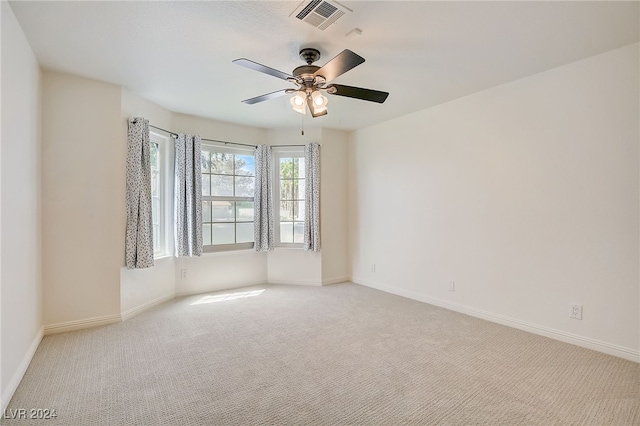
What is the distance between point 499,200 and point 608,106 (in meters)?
1.16

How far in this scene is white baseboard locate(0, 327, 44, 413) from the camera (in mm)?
1964

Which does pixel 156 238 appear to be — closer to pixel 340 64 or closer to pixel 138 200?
pixel 138 200

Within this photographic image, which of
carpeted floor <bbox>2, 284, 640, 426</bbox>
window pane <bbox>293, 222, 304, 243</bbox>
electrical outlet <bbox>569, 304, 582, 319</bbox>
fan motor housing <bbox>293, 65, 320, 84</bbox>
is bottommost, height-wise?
carpeted floor <bbox>2, 284, 640, 426</bbox>

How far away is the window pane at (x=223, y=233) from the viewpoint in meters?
4.74

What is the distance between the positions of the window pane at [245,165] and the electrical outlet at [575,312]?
13.8 ft

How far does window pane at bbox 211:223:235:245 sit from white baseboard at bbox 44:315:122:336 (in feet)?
5.45

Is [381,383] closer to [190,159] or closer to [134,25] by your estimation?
[134,25]

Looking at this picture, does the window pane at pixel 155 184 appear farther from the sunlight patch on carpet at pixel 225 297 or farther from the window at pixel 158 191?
the sunlight patch on carpet at pixel 225 297

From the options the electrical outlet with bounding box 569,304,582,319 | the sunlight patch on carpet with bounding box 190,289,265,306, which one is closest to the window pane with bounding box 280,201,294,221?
the sunlight patch on carpet with bounding box 190,289,265,306

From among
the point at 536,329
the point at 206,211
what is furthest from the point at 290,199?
the point at 536,329

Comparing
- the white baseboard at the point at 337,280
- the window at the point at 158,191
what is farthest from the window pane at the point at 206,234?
the white baseboard at the point at 337,280

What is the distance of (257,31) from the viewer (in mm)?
2309

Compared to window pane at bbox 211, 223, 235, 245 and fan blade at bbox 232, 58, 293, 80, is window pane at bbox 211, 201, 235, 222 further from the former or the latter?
fan blade at bbox 232, 58, 293, 80

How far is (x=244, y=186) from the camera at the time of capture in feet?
16.4
